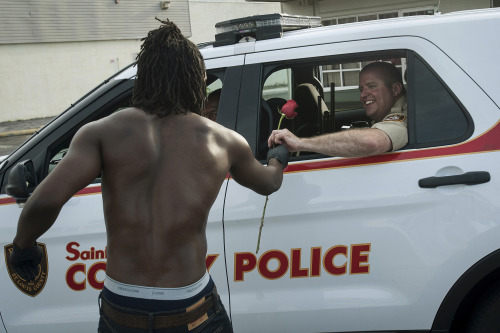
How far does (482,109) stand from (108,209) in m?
1.72

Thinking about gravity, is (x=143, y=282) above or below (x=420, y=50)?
below

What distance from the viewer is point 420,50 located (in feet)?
9.53

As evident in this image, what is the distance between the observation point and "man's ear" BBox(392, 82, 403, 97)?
10.7 ft

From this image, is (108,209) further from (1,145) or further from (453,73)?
(1,145)

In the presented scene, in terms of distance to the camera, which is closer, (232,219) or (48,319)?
(232,219)

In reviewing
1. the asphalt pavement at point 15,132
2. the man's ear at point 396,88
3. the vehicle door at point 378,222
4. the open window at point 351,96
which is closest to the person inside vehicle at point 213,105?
the open window at point 351,96

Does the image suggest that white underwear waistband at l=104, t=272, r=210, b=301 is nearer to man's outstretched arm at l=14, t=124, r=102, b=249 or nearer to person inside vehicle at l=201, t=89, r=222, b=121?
man's outstretched arm at l=14, t=124, r=102, b=249

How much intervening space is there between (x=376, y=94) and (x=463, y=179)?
794 millimetres

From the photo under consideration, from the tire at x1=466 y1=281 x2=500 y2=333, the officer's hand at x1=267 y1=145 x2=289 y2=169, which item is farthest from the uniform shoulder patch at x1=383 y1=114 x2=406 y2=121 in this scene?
the tire at x1=466 y1=281 x2=500 y2=333

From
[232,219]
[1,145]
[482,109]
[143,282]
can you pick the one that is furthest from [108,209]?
[1,145]

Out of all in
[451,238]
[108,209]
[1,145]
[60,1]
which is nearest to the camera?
[108,209]

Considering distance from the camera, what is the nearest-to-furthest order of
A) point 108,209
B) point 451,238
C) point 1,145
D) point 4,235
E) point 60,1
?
point 108,209, point 451,238, point 4,235, point 1,145, point 60,1

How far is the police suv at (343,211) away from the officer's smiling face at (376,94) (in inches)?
9.1

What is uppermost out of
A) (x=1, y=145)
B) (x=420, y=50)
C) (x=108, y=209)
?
(x=420, y=50)
